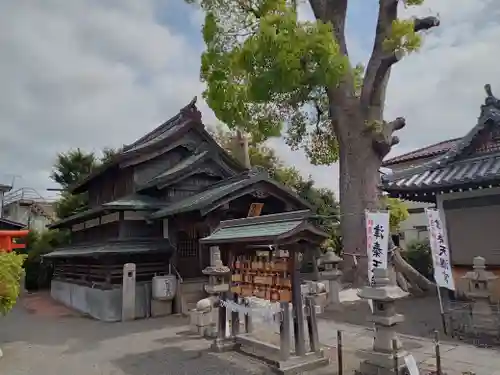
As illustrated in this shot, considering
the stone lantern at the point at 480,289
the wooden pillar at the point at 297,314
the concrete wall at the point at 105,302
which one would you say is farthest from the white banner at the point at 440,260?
the concrete wall at the point at 105,302

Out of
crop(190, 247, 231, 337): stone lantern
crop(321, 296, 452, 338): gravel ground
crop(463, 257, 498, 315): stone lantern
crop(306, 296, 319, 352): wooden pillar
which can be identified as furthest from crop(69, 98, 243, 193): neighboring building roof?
crop(463, 257, 498, 315): stone lantern

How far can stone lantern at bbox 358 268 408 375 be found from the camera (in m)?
6.57

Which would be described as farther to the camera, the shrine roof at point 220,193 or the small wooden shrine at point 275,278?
the shrine roof at point 220,193

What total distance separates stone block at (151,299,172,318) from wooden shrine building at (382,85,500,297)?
9.08 meters

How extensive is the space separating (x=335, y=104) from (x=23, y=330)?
48.0 feet

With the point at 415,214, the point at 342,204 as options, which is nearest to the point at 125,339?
the point at 342,204

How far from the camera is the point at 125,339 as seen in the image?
36.6ft

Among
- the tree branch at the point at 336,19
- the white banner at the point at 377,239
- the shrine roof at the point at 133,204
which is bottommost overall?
the white banner at the point at 377,239

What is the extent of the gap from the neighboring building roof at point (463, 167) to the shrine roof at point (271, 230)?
454cm

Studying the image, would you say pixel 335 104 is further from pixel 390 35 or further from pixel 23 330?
pixel 23 330

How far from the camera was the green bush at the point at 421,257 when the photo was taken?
1980 centimetres

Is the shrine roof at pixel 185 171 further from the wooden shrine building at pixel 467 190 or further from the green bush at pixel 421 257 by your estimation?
the green bush at pixel 421 257

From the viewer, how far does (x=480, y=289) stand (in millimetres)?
9438

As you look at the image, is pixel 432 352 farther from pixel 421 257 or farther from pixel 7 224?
pixel 7 224
